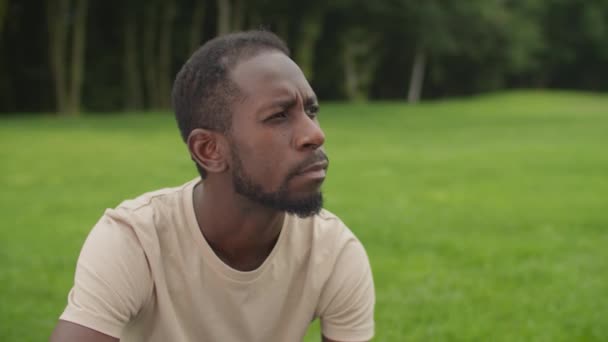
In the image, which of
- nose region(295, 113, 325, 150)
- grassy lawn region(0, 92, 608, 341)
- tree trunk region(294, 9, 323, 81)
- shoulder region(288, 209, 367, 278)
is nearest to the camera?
nose region(295, 113, 325, 150)

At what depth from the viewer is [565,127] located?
21359 millimetres

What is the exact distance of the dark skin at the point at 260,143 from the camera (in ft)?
7.70

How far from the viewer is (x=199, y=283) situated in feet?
7.98

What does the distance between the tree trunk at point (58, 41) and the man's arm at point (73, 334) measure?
84.9 feet

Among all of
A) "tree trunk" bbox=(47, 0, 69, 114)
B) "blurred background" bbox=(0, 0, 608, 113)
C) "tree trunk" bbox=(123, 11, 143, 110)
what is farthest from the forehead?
"tree trunk" bbox=(123, 11, 143, 110)

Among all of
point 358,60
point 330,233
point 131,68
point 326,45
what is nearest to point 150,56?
point 131,68

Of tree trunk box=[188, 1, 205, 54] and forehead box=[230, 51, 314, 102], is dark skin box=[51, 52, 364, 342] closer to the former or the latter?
forehead box=[230, 51, 314, 102]

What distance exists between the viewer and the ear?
2.44 metres

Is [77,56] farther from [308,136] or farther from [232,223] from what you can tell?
[308,136]

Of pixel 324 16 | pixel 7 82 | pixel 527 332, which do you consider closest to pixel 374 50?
pixel 324 16

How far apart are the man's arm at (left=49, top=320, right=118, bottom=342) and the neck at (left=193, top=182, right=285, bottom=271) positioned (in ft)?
1.57

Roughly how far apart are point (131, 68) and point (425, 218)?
24.9m

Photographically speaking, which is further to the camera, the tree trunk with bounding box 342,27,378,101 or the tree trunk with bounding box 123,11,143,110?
Answer: the tree trunk with bounding box 342,27,378,101

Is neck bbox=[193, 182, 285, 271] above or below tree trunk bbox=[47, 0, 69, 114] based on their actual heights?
above
